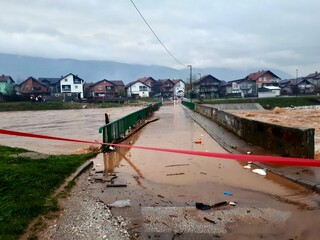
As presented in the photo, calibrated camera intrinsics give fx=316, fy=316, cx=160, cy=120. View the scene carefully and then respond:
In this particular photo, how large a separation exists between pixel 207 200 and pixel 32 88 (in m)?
98.2

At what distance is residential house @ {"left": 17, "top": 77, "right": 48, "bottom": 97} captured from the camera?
9431 centimetres

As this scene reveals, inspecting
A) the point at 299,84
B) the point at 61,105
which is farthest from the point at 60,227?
the point at 299,84

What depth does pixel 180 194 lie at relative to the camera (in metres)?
6.11

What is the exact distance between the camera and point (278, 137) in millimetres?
9477

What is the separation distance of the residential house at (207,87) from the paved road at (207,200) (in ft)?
319

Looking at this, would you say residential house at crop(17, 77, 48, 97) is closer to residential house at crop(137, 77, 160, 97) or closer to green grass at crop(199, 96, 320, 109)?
residential house at crop(137, 77, 160, 97)

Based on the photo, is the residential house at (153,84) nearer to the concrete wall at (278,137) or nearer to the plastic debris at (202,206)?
the concrete wall at (278,137)

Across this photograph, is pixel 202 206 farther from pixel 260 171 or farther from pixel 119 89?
pixel 119 89

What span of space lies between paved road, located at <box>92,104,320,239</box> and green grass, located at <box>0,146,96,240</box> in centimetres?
96

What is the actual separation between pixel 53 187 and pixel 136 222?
7.21ft

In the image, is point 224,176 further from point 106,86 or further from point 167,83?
point 167,83

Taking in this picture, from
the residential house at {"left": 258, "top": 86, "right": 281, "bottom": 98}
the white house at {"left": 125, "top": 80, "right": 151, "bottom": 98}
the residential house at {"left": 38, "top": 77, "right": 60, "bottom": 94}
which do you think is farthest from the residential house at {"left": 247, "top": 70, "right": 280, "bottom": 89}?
the residential house at {"left": 38, "top": 77, "right": 60, "bottom": 94}

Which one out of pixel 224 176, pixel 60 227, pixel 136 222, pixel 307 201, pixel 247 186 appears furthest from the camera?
pixel 224 176

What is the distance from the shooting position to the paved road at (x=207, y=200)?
4312mm
